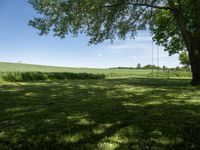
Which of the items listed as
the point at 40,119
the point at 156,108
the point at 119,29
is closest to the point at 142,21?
the point at 119,29

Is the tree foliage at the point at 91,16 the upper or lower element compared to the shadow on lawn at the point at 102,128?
upper

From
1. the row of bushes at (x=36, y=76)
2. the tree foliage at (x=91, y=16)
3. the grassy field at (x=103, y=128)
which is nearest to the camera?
the grassy field at (x=103, y=128)

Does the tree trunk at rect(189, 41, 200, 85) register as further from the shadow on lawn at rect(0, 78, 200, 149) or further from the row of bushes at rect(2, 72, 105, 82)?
the row of bushes at rect(2, 72, 105, 82)

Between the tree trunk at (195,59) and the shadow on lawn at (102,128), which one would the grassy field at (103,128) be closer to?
the shadow on lawn at (102,128)

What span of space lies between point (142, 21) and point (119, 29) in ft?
8.10

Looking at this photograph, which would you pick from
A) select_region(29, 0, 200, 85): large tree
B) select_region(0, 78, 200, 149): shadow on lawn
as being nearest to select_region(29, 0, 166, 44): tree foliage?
select_region(29, 0, 200, 85): large tree

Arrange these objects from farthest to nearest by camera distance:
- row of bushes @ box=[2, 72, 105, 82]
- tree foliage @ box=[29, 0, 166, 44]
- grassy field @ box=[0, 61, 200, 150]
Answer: row of bushes @ box=[2, 72, 105, 82]
tree foliage @ box=[29, 0, 166, 44]
grassy field @ box=[0, 61, 200, 150]

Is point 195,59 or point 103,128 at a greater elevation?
point 195,59

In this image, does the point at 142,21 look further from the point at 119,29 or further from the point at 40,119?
the point at 40,119

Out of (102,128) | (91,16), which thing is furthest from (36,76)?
(102,128)

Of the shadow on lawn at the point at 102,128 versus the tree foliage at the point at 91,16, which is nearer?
the shadow on lawn at the point at 102,128

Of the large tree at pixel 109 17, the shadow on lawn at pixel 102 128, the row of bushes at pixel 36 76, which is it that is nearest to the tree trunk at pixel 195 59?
the large tree at pixel 109 17

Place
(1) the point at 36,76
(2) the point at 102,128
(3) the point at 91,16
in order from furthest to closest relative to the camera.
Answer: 1. (1) the point at 36,76
2. (3) the point at 91,16
3. (2) the point at 102,128

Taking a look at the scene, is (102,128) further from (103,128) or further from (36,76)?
(36,76)
